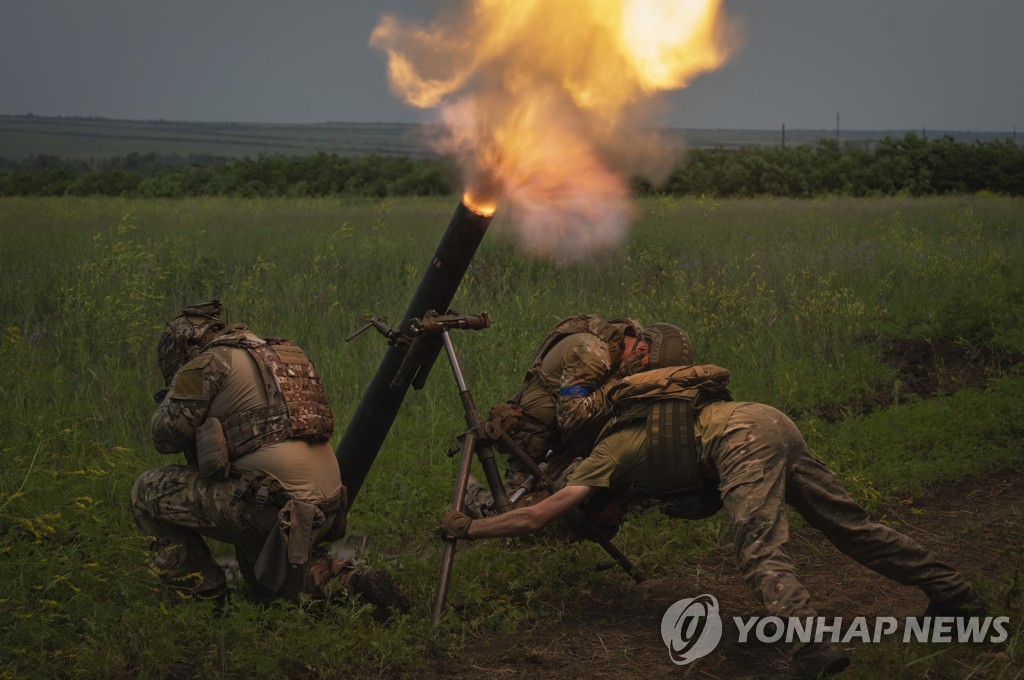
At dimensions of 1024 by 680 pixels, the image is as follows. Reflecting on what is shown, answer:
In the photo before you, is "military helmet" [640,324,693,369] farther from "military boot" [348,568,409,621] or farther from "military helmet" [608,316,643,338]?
"military boot" [348,568,409,621]

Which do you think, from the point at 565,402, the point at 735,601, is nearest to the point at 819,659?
the point at 735,601

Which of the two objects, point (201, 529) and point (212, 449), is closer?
point (212, 449)

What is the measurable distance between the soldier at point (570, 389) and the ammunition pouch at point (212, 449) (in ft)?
4.41

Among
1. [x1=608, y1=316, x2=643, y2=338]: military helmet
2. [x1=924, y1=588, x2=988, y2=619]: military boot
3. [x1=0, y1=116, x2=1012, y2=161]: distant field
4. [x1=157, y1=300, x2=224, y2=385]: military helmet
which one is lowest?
[x1=924, y1=588, x2=988, y2=619]: military boot

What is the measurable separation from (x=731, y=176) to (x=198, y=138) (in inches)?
3949

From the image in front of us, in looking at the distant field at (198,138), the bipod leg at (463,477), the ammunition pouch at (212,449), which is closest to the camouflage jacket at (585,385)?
the bipod leg at (463,477)

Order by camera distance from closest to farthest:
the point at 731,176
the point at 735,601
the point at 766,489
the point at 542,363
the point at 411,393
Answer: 1. the point at 766,489
2. the point at 735,601
3. the point at 542,363
4. the point at 411,393
5. the point at 731,176

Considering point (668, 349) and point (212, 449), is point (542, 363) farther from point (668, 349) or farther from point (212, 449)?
point (212, 449)

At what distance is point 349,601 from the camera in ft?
16.9

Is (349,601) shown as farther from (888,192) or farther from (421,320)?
(888,192)

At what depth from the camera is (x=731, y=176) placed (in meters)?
32.1

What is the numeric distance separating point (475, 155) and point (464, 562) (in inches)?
90.8

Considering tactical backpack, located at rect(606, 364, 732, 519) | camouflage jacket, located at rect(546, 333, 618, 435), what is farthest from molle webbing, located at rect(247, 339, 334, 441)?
tactical backpack, located at rect(606, 364, 732, 519)

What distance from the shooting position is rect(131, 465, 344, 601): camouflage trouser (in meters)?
5.17
